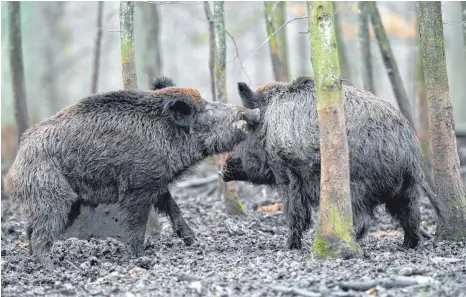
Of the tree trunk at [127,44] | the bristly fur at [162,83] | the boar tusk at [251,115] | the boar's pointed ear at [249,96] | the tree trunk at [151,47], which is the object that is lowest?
the boar tusk at [251,115]

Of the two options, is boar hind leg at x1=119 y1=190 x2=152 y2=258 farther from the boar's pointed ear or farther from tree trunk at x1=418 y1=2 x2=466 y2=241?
tree trunk at x1=418 y1=2 x2=466 y2=241

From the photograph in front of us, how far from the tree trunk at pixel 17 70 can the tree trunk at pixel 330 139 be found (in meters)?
7.65

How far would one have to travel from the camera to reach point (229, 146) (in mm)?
9969

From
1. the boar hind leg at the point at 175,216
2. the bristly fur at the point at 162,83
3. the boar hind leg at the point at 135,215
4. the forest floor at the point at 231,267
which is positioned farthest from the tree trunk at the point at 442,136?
the boar hind leg at the point at 135,215

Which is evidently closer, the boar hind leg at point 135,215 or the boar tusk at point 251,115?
the boar hind leg at point 135,215

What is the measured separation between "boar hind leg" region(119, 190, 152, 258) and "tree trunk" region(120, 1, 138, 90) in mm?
1883

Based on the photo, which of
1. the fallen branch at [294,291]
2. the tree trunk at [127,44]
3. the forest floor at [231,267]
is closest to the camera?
the fallen branch at [294,291]

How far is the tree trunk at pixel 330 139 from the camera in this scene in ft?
25.2

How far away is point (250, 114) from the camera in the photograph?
983 centimetres

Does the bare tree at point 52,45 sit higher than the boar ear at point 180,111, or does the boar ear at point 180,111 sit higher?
the bare tree at point 52,45

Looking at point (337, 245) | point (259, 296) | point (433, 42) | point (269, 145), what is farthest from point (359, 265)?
point (433, 42)

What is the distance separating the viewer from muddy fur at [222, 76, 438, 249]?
29.1 ft

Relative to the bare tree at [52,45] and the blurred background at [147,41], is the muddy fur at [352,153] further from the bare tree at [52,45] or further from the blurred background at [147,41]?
the bare tree at [52,45]

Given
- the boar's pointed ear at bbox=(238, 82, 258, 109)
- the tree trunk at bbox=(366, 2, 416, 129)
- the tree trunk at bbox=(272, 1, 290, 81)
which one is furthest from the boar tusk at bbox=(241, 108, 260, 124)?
the tree trunk at bbox=(272, 1, 290, 81)
